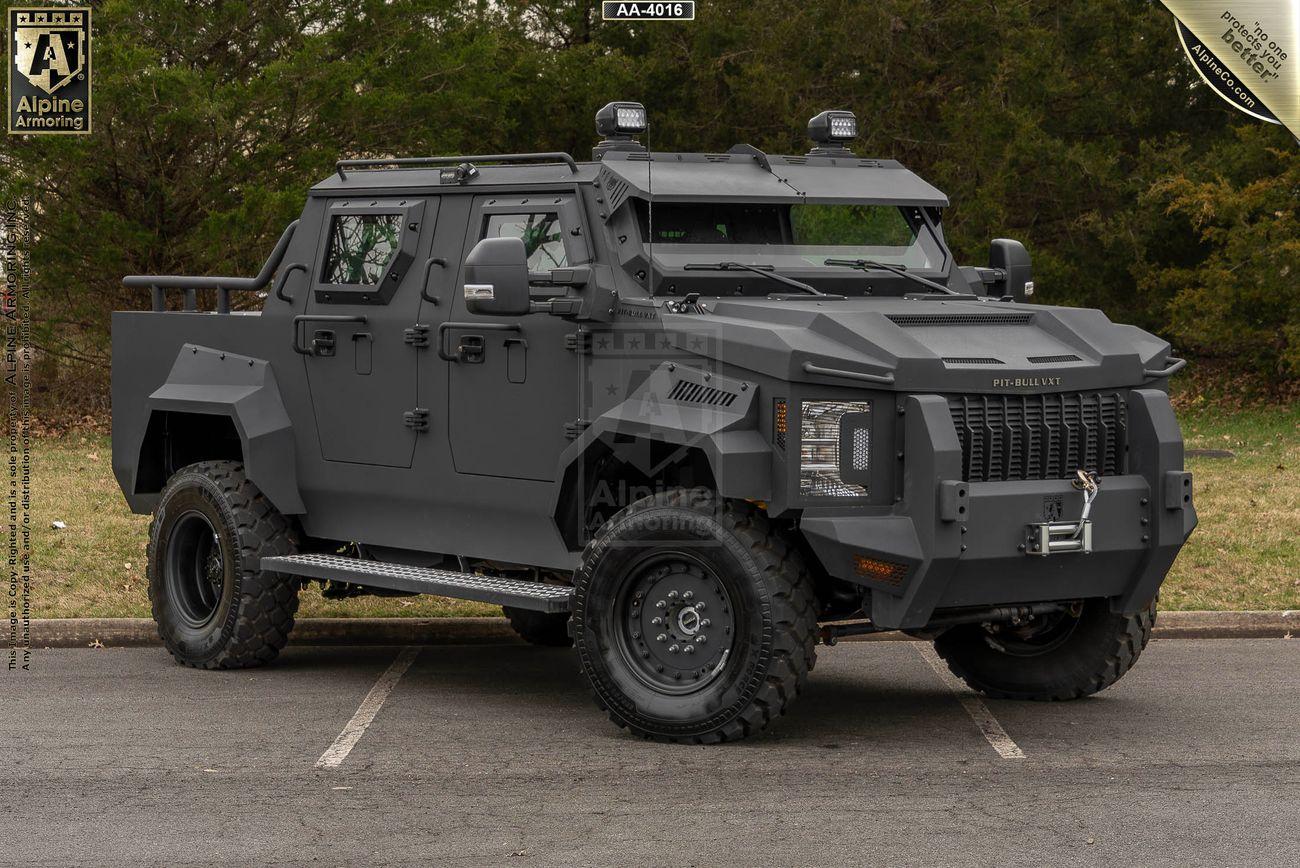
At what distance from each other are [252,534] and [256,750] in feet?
6.95

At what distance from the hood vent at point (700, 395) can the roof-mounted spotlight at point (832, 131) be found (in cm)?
226

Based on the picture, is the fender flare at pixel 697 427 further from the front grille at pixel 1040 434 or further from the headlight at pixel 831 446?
the front grille at pixel 1040 434

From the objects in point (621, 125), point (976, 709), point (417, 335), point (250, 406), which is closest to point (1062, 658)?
point (976, 709)

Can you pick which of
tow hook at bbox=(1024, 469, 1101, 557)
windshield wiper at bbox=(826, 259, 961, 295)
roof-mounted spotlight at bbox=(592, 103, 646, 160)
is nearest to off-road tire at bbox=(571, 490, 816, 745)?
tow hook at bbox=(1024, 469, 1101, 557)

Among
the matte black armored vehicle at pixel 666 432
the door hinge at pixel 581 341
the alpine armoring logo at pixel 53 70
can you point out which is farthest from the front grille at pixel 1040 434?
the alpine armoring logo at pixel 53 70

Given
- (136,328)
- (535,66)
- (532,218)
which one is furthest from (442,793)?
(535,66)

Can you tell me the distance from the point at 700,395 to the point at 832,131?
8.14ft

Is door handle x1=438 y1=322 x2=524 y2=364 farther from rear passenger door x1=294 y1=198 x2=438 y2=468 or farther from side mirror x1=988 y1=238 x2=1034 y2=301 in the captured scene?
side mirror x1=988 y1=238 x2=1034 y2=301

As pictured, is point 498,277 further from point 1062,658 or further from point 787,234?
point 1062,658

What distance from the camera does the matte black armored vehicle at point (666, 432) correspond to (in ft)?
24.9

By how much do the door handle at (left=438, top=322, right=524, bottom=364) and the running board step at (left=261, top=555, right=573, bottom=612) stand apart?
103 cm

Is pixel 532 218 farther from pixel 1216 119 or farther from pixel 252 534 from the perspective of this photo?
pixel 1216 119

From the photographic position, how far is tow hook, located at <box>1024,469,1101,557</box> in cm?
764

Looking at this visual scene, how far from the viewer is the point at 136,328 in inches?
420
